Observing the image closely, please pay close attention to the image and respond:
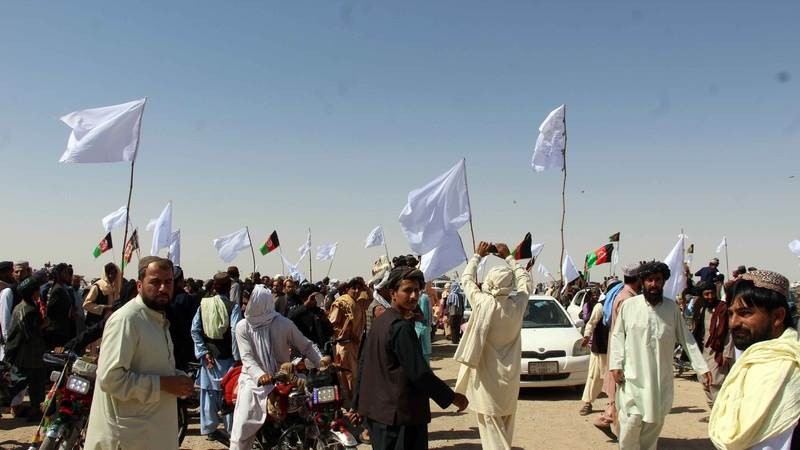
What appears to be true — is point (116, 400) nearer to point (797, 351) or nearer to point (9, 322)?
point (797, 351)

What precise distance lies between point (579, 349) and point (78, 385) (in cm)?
755

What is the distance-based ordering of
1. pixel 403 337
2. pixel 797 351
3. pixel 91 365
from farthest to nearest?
1. pixel 91 365
2. pixel 403 337
3. pixel 797 351

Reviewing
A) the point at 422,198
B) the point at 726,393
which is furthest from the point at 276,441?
the point at 422,198

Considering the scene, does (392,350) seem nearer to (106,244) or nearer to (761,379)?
(761,379)

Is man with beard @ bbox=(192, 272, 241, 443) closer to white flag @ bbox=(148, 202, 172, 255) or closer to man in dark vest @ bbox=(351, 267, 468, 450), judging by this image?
man in dark vest @ bbox=(351, 267, 468, 450)

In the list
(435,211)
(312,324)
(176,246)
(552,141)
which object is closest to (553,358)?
(435,211)

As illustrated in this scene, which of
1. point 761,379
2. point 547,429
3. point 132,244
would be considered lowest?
point 547,429

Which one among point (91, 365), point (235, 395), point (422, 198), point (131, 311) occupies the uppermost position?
point (422, 198)

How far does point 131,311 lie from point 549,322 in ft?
28.5

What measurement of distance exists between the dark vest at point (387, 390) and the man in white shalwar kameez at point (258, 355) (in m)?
1.43

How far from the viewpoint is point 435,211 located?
34.1 ft

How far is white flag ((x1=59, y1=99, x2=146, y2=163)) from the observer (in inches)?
349

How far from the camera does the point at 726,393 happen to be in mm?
2504

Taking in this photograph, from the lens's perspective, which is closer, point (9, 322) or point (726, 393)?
point (726, 393)
